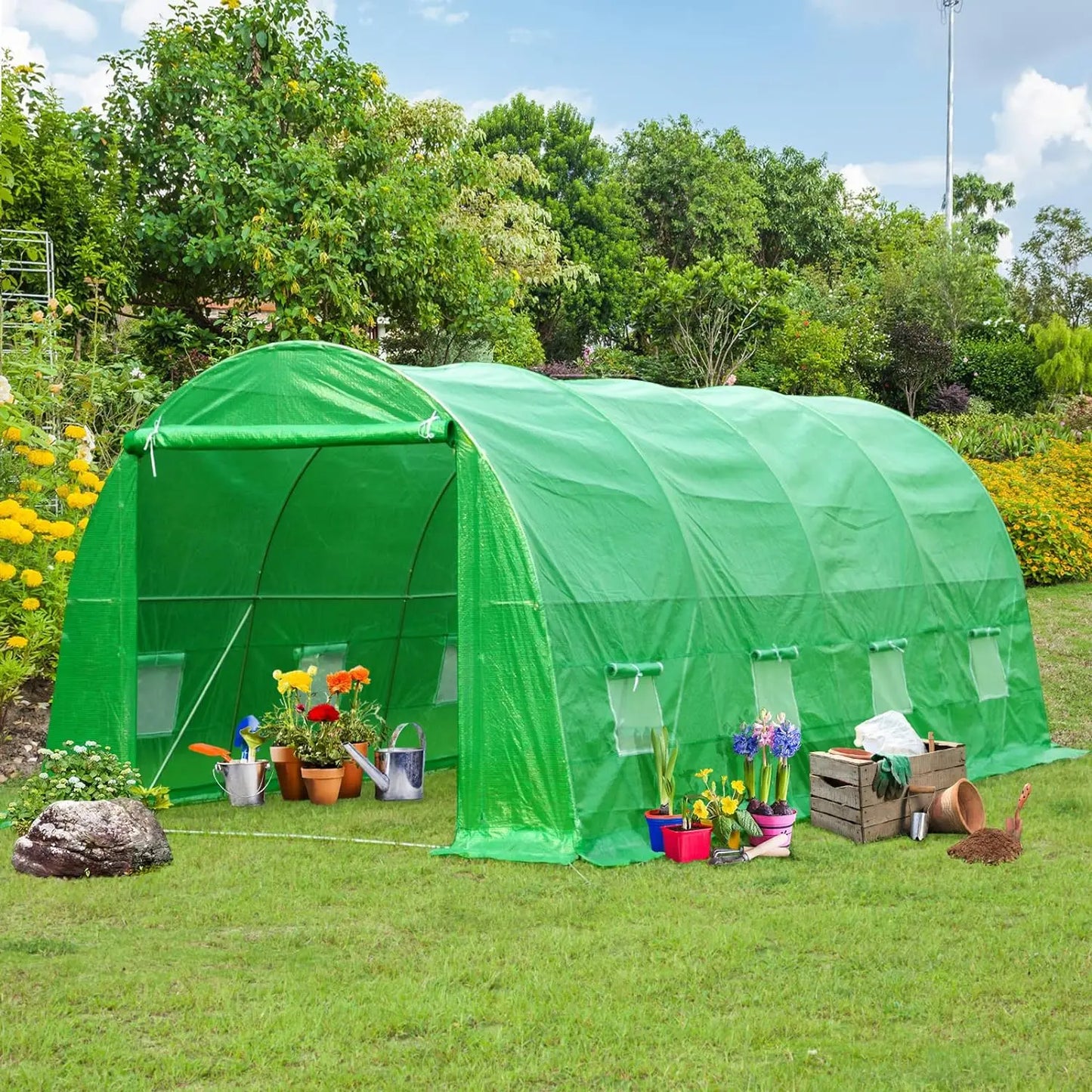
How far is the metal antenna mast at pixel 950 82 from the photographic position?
4678 cm

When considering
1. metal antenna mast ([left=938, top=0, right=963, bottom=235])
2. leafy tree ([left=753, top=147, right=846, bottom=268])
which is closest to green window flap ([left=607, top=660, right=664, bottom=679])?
leafy tree ([left=753, top=147, right=846, bottom=268])

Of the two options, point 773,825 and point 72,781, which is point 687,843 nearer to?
point 773,825

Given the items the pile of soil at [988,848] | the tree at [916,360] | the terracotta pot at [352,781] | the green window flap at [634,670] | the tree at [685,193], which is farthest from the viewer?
the tree at [685,193]

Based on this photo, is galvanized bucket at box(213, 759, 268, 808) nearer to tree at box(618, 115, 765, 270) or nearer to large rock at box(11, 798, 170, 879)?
large rock at box(11, 798, 170, 879)

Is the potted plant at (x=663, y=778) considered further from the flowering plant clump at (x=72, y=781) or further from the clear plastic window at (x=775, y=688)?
the flowering plant clump at (x=72, y=781)

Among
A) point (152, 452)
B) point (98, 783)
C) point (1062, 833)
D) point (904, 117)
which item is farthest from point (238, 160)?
point (904, 117)

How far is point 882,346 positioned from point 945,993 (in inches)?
1152

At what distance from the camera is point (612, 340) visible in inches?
1649

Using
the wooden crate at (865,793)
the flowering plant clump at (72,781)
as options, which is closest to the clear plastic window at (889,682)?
the wooden crate at (865,793)

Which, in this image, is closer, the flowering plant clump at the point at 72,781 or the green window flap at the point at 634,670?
the flowering plant clump at the point at 72,781

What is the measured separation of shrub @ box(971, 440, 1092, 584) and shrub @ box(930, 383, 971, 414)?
433 inches

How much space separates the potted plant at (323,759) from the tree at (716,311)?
23.2m

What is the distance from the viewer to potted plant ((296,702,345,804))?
9219 mm

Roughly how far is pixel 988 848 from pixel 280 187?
36.7ft
